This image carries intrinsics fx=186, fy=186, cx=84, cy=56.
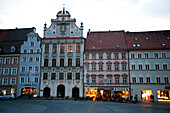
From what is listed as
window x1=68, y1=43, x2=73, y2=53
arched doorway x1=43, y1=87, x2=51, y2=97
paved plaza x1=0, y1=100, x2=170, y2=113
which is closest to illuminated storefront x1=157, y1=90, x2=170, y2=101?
paved plaza x1=0, y1=100, x2=170, y2=113

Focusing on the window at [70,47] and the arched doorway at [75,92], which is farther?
the window at [70,47]

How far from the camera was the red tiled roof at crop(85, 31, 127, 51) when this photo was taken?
165ft

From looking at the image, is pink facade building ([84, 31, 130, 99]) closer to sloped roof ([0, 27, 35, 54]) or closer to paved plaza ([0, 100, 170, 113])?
paved plaza ([0, 100, 170, 113])

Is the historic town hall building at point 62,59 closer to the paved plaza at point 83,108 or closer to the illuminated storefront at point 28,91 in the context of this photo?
the illuminated storefront at point 28,91

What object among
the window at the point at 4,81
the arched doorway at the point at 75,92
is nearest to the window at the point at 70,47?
the arched doorway at the point at 75,92

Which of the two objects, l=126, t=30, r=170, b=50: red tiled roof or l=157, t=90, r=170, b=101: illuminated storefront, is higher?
l=126, t=30, r=170, b=50: red tiled roof

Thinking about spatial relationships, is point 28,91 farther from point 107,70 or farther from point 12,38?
point 107,70

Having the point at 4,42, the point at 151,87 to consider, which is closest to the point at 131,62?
the point at 151,87

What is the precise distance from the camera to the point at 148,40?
50.7m

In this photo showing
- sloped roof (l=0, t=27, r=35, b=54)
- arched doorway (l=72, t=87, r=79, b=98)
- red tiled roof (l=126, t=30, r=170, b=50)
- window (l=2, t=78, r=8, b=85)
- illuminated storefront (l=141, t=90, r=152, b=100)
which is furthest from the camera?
sloped roof (l=0, t=27, r=35, b=54)

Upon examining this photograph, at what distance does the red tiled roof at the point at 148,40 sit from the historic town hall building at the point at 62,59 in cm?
1374

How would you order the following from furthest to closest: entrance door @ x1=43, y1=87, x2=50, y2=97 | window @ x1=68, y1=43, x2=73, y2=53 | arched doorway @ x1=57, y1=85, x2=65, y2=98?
window @ x1=68, y1=43, x2=73, y2=53
entrance door @ x1=43, y1=87, x2=50, y2=97
arched doorway @ x1=57, y1=85, x2=65, y2=98

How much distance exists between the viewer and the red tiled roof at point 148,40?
160ft

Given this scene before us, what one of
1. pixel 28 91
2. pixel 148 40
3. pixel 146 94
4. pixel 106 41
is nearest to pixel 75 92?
pixel 28 91
